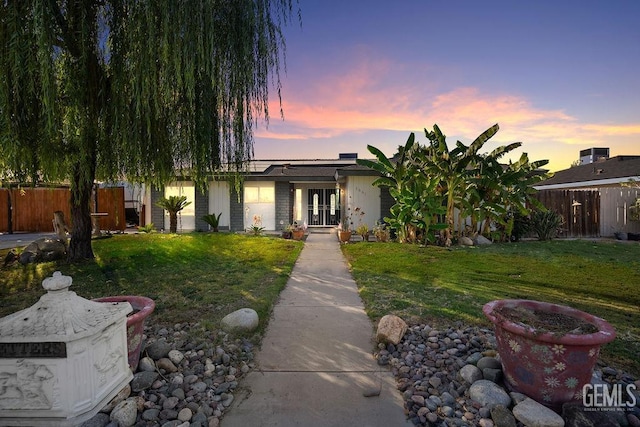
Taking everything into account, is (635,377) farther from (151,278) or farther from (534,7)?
(534,7)

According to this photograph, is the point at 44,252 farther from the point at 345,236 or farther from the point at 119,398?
the point at 345,236

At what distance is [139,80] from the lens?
3.62 m

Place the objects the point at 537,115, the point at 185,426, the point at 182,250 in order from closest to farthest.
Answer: the point at 185,426, the point at 182,250, the point at 537,115

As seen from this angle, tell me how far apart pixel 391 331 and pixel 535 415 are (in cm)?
152

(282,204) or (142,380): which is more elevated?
(282,204)

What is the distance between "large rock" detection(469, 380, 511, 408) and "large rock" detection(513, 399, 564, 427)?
0.10 m

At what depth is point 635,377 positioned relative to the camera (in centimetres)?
268

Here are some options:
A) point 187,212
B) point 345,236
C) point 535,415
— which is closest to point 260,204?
point 187,212

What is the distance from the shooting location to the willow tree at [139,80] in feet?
11.3

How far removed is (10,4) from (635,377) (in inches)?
306

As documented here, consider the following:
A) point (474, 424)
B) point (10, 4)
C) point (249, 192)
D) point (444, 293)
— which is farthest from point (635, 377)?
point (249, 192)

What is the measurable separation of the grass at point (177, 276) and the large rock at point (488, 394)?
261 centimetres

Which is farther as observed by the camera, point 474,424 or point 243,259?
point 243,259

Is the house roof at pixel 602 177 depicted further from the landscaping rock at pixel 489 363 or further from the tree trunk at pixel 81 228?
the tree trunk at pixel 81 228
